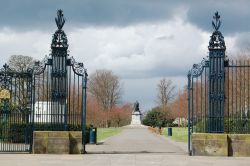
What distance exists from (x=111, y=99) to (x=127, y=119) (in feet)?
53.2

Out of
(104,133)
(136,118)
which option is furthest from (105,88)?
(104,133)

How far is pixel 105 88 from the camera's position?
87750 mm

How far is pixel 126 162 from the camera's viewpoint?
17734 mm

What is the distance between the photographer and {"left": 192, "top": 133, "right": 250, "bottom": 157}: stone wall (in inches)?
795

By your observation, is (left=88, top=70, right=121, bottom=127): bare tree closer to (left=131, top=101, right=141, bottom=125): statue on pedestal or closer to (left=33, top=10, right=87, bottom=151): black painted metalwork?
(left=131, top=101, right=141, bottom=125): statue on pedestal

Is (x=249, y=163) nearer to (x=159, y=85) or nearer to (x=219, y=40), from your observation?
(x=219, y=40)

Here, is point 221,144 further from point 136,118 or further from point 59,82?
point 136,118

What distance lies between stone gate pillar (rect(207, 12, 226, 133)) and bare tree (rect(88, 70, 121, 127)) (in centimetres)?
6552

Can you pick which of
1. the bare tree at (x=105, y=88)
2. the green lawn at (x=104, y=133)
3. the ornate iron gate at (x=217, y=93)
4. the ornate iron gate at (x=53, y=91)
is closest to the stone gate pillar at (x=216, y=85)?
the ornate iron gate at (x=217, y=93)

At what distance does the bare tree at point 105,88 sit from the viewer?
86938 millimetres

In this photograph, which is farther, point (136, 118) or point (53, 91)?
point (136, 118)

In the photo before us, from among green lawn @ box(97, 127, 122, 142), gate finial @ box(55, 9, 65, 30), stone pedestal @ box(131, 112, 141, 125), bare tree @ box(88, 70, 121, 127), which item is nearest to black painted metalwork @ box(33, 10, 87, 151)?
gate finial @ box(55, 9, 65, 30)

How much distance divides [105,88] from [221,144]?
2675 inches

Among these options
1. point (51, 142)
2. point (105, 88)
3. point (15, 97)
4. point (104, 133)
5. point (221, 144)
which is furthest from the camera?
point (105, 88)
